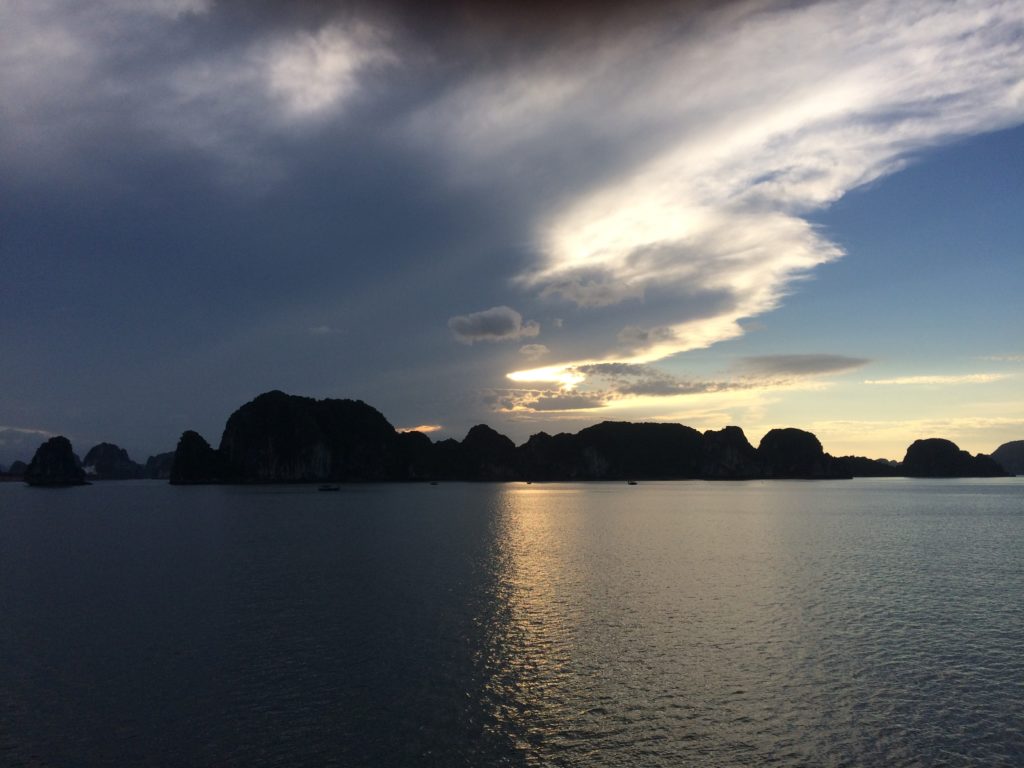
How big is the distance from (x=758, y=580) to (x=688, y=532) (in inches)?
1864

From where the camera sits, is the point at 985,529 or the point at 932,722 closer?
the point at 932,722

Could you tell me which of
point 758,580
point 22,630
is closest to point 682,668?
point 758,580

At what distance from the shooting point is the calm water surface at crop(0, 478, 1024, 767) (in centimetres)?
2480

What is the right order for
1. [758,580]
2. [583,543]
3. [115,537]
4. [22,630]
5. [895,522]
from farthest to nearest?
[895,522] < [115,537] < [583,543] < [758,580] < [22,630]

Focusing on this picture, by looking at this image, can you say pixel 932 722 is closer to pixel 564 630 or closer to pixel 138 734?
pixel 564 630

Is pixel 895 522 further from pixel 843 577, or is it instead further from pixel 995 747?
pixel 995 747

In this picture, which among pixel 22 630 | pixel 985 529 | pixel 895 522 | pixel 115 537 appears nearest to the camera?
pixel 22 630

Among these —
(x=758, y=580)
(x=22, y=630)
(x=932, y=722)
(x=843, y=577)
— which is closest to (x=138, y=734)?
(x=22, y=630)

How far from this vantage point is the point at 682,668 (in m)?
33.7

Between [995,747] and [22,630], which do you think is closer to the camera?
[995,747]

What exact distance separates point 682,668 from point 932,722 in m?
11.3

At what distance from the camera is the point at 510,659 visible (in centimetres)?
3525

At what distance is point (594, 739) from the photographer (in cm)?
2522

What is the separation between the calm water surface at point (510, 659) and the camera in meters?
24.8
